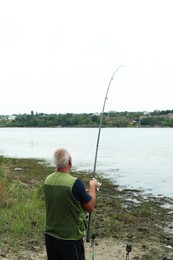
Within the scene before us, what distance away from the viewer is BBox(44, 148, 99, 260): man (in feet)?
12.4

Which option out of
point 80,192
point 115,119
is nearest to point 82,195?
point 80,192

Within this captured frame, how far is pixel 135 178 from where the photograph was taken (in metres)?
22.8

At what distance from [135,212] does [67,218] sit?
9019 millimetres

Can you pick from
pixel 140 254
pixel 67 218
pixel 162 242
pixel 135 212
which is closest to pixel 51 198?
pixel 67 218

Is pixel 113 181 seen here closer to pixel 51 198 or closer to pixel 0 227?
pixel 0 227

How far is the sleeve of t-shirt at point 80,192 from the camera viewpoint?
3738mm

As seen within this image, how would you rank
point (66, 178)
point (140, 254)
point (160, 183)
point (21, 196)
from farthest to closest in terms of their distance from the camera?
point (160, 183) < point (21, 196) < point (140, 254) < point (66, 178)

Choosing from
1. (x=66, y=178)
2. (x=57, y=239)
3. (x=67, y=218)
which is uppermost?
(x=66, y=178)

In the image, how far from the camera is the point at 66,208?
384 centimetres

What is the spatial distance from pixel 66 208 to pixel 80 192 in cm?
25

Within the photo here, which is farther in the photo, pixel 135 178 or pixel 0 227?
pixel 135 178

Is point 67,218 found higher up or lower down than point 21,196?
higher up

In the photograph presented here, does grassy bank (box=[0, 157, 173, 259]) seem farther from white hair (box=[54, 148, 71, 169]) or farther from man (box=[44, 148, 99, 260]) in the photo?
white hair (box=[54, 148, 71, 169])

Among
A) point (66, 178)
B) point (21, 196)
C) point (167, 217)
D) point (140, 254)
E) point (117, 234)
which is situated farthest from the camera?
point (167, 217)
